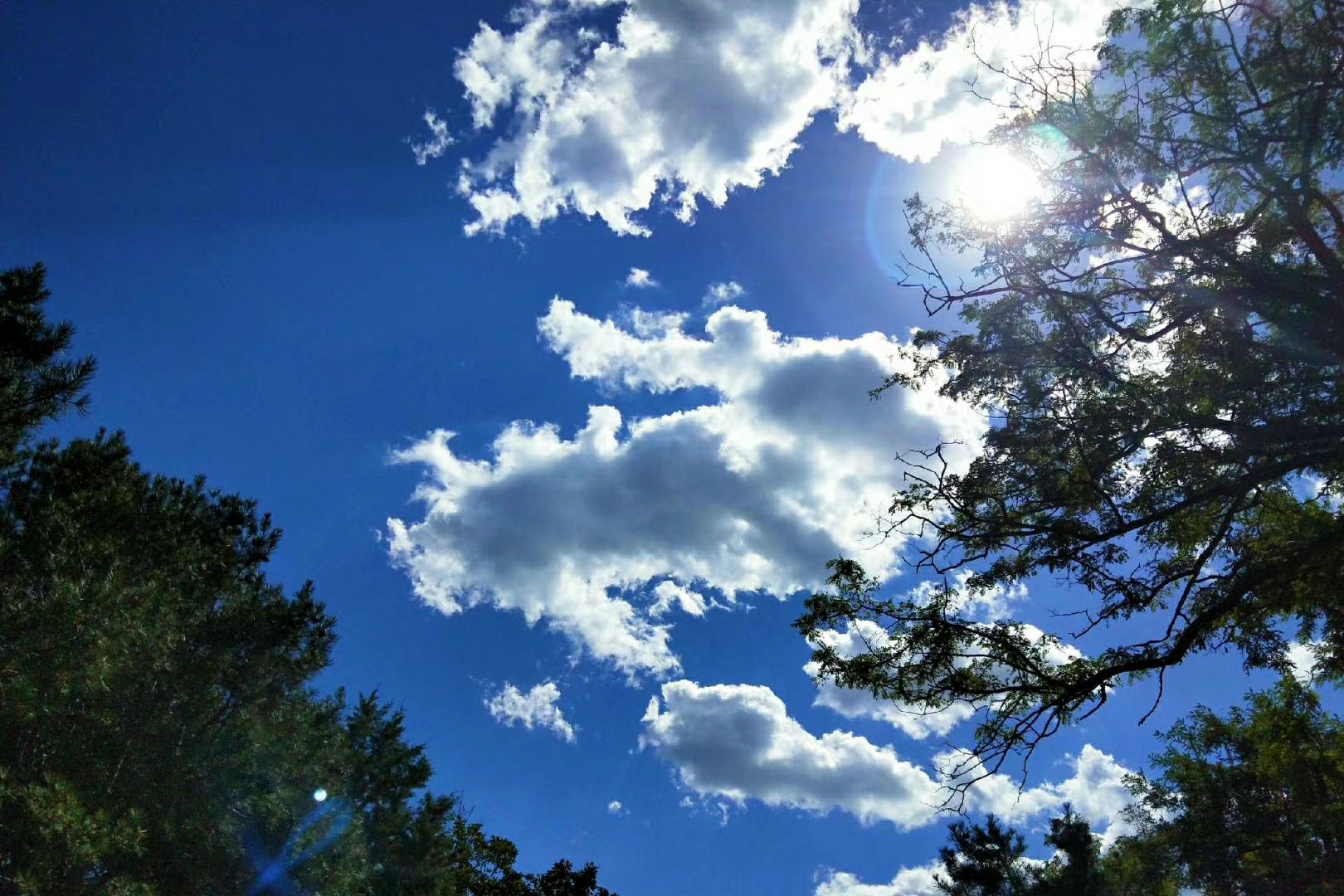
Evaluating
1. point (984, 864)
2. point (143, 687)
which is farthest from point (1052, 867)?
point (143, 687)

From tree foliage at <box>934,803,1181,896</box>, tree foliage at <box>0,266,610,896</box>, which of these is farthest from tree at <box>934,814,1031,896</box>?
tree foliage at <box>0,266,610,896</box>

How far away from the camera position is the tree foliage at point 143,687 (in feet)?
43.2

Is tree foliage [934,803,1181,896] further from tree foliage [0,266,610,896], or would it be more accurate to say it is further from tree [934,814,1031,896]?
tree foliage [0,266,610,896]

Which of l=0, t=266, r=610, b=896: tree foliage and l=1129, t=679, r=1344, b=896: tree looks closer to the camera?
l=0, t=266, r=610, b=896: tree foliage

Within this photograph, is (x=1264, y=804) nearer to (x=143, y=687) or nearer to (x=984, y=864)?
(x=984, y=864)

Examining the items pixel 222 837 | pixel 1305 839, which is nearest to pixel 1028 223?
pixel 222 837

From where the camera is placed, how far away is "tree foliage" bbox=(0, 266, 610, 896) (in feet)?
43.2

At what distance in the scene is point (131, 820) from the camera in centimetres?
1387

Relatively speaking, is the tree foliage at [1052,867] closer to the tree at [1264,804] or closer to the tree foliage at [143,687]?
the tree at [1264,804]

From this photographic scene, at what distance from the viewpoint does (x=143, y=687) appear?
Answer: 57.0ft

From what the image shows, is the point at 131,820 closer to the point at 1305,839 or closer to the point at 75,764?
the point at 75,764

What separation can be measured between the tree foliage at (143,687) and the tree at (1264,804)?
2764 cm

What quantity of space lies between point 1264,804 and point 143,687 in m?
34.1

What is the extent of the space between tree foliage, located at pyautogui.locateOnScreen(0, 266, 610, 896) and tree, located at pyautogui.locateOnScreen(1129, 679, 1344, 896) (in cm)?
2764
